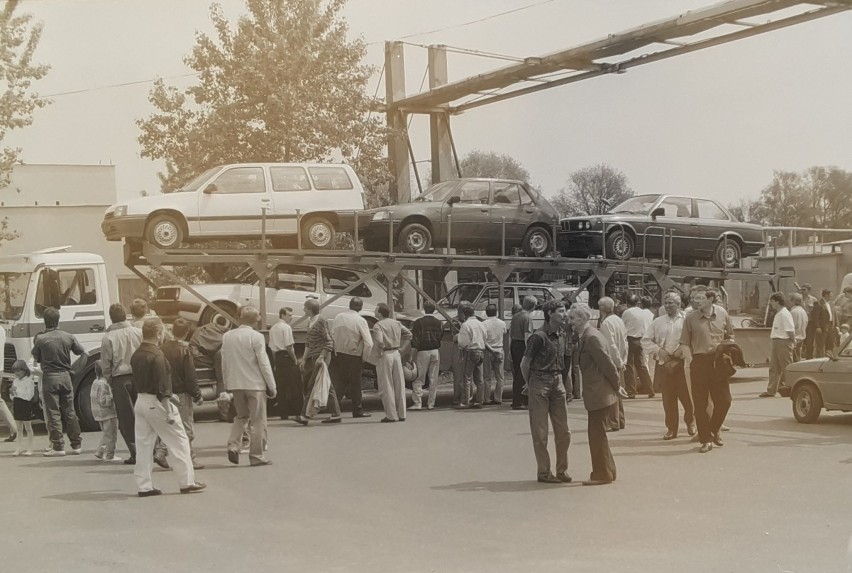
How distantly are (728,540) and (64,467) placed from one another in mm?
6381

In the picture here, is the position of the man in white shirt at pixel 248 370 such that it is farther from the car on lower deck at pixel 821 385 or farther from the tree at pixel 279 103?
the car on lower deck at pixel 821 385

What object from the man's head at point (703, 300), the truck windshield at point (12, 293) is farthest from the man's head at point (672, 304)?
the truck windshield at point (12, 293)

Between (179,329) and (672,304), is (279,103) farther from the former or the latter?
(672,304)

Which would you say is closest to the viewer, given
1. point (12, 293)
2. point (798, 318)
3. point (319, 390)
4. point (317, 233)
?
point (12, 293)

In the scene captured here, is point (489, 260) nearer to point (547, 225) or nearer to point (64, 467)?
point (547, 225)

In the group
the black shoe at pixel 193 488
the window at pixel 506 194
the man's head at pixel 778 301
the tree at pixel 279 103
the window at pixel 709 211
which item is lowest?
the black shoe at pixel 193 488

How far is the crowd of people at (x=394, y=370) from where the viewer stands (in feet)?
27.5

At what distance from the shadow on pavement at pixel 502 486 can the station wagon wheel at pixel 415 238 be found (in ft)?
21.0

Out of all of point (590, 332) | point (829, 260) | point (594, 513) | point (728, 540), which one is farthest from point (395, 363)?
point (829, 260)

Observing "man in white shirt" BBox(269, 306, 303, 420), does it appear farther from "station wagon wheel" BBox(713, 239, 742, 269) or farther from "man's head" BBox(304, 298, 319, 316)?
"station wagon wheel" BBox(713, 239, 742, 269)

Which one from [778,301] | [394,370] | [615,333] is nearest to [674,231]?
[778,301]

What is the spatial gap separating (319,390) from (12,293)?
3.80 meters

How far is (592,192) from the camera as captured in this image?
16.0 metres

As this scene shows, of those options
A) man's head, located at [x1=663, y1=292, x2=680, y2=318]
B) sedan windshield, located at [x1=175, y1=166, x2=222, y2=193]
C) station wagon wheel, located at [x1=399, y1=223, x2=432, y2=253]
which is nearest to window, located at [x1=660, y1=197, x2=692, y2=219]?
man's head, located at [x1=663, y1=292, x2=680, y2=318]
